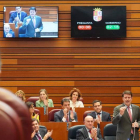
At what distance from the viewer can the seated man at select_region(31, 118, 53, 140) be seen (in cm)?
499

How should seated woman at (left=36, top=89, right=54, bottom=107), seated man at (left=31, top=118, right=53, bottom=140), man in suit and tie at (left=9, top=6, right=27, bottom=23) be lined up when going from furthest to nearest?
man in suit and tie at (left=9, top=6, right=27, bottom=23)
seated woman at (left=36, top=89, right=54, bottom=107)
seated man at (left=31, top=118, right=53, bottom=140)

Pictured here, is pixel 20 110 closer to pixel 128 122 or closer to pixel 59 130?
pixel 128 122

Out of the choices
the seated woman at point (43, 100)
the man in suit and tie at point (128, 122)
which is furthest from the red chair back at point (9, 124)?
the seated woman at point (43, 100)

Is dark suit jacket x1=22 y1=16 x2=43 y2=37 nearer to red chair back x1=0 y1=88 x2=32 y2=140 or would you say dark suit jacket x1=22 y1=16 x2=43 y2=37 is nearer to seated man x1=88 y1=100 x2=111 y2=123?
seated man x1=88 y1=100 x2=111 y2=123

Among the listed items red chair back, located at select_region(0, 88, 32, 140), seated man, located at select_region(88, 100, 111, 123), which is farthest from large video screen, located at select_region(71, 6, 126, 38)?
red chair back, located at select_region(0, 88, 32, 140)

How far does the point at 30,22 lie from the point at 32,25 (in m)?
0.10

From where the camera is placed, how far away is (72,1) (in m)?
9.54

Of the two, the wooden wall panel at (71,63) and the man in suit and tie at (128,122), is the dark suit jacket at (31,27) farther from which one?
the man in suit and tie at (128,122)

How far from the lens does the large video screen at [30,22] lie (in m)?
9.41

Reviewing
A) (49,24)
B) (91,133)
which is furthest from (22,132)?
(49,24)

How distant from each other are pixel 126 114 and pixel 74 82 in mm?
4103

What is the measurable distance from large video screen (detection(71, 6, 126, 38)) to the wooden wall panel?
0.68 feet

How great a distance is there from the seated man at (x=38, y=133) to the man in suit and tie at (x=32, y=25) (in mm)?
4367

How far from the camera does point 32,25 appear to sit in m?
9.42
